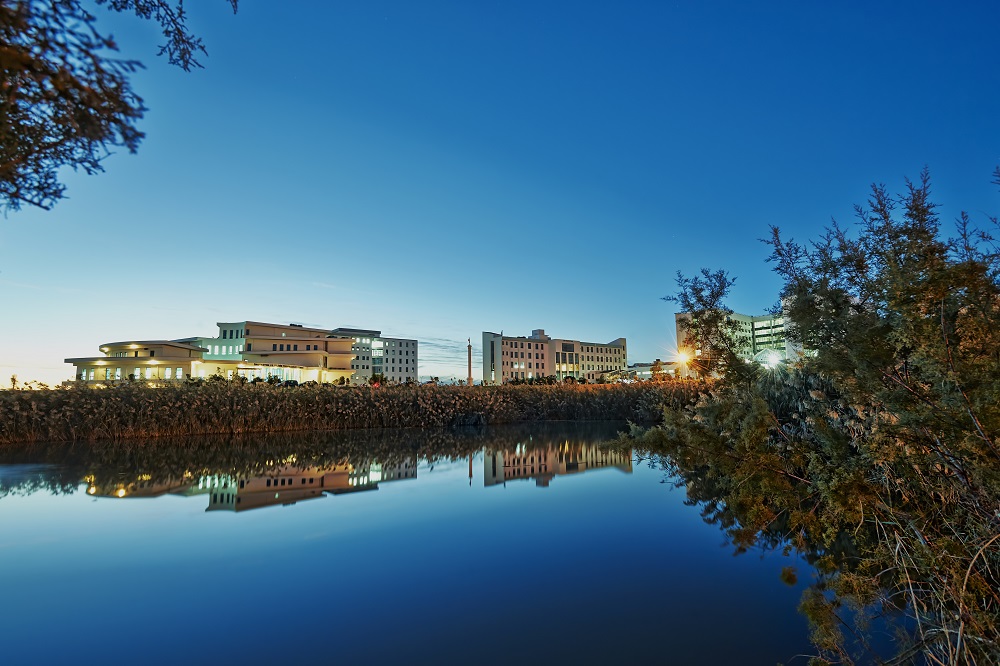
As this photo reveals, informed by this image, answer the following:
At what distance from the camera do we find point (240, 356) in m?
45.1

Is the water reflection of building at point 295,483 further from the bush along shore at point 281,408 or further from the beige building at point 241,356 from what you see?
the beige building at point 241,356

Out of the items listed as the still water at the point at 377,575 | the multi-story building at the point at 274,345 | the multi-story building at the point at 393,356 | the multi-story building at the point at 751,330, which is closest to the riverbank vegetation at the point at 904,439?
the still water at the point at 377,575

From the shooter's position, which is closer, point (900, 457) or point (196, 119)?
point (900, 457)

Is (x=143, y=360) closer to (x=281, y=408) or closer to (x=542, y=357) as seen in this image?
(x=281, y=408)

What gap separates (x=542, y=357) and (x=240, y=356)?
88401 mm

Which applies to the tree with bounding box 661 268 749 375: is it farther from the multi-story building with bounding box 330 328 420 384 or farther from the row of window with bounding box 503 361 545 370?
the row of window with bounding box 503 361 545 370

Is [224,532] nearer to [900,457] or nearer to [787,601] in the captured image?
[787,601]

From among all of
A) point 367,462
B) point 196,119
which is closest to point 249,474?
point 367,462

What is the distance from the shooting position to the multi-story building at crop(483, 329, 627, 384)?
11844cm

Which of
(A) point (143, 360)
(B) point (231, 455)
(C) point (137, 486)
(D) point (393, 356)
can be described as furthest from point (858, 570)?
(D) point (393, 356)

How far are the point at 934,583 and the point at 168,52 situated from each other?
3.29m

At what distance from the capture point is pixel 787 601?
98.0 inches

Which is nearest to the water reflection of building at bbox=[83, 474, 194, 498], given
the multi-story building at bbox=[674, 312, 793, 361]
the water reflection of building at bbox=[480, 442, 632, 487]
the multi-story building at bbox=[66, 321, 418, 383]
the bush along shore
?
the water reflection of building at bbox=[480, 442, 632, 487]

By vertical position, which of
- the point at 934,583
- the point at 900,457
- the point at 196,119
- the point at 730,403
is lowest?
the point at 934,583
